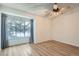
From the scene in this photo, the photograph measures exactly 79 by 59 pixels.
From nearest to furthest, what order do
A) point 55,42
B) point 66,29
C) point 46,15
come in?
point 46,15 < point 55,42 < point 66,29

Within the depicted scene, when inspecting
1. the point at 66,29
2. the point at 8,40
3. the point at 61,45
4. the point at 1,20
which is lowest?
the point at 61,45

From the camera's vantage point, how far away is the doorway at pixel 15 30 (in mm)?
1935

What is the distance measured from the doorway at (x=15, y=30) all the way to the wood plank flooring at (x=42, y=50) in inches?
5.1

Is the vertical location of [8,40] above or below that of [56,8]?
below

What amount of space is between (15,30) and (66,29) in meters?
1.32

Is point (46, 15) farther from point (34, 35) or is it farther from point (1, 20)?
point (1, 20)

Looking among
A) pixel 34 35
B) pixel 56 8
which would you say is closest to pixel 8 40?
pixel 34 35

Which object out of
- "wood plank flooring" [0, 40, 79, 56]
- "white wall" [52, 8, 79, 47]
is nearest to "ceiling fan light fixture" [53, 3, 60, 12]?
"white wall" [52, 8, 79, 47]

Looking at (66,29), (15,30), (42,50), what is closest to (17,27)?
(15,30)

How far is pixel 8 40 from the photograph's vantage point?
1953 millimetres

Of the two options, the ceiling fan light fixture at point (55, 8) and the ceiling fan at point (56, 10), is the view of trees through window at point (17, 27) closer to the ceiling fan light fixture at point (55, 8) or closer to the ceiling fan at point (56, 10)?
the ceiling fan at point (56, 10)

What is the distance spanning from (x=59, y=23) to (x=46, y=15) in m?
0.42

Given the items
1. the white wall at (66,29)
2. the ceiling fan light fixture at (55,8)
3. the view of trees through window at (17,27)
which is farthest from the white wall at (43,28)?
the ceiling fan light fixture at (55,8)

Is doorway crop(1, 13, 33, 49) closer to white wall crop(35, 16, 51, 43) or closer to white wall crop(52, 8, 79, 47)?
white wall crop(35, 16, 51, 43)
